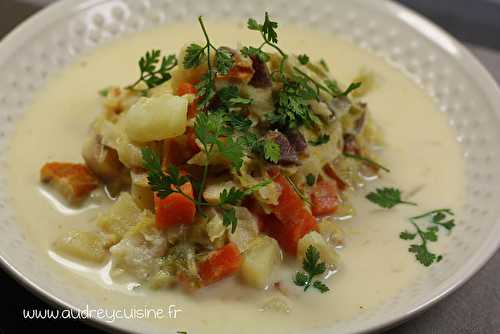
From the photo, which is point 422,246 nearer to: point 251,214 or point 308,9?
point 251,214

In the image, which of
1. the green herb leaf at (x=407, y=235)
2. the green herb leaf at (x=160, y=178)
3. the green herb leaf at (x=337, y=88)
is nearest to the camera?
the green herb leaf at (x=160, y=178)

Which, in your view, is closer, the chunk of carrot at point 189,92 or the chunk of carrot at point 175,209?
the chunk of carrot at point 175,209

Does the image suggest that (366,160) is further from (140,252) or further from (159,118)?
(140,252)

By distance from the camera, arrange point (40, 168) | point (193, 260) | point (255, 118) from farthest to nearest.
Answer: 1. point (40, 168)
2. point (255, 118)
3. point (193, 260)

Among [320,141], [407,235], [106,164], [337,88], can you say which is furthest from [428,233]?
[106,164]

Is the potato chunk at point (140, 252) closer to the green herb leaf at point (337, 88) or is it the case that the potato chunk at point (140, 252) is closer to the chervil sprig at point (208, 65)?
the chervil sprig at point (208, 65)

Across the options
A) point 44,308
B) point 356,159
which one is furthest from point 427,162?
point 44,308

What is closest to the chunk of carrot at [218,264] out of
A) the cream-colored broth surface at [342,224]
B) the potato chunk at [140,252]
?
the cream-colored broth surface at [342,224]
